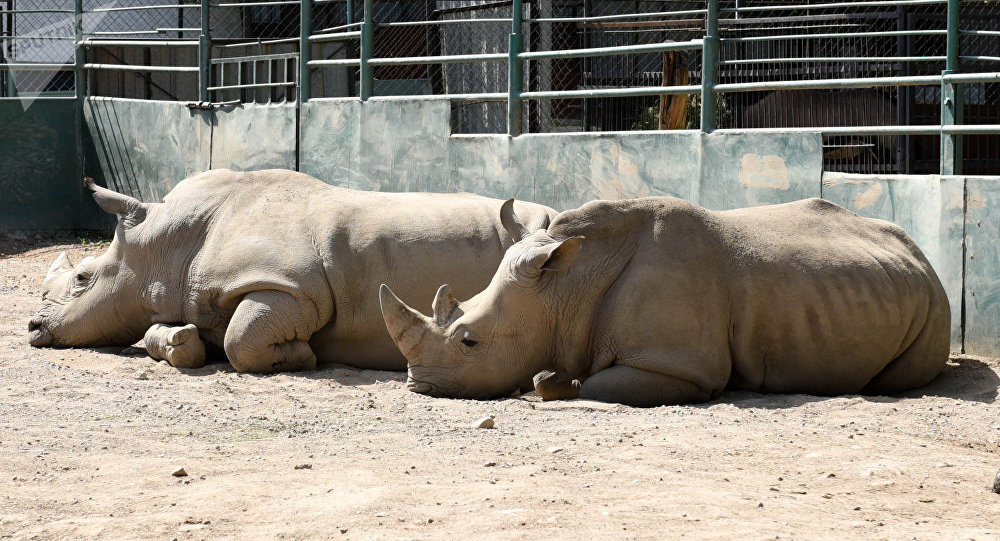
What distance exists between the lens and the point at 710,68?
852 cm

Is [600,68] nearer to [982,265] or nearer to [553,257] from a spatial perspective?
[982,265]

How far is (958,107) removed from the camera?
7.60m

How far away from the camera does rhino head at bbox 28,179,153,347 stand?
7.90 metres

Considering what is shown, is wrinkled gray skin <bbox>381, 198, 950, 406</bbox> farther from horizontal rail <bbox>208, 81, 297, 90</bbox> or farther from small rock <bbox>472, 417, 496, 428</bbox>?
horizontal rail <bbox>208, 81, 297, 90</bbox>

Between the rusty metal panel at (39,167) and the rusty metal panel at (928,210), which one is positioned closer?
the rusty metal panel at (928,210)

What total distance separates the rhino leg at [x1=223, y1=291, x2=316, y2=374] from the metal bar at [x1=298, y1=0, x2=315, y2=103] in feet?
16.0

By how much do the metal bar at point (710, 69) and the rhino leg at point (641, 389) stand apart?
2.76 metres

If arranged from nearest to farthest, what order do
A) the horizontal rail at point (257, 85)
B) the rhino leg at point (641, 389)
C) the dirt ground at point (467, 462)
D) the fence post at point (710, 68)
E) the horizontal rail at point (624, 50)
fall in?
the dirt ground at point (467, 462)
the rhino leg at point (641, 389)
the fence post at point (710, 68)
the horizontal rail at point (624, 50)
the horizontal rail at point (257, 85)

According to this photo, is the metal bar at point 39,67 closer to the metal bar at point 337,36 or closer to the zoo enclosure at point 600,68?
the zoo enclosure at point 600,68

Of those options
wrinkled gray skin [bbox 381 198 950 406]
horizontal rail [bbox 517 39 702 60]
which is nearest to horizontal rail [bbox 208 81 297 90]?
horizontal rail [bbox 517 39 702 60]

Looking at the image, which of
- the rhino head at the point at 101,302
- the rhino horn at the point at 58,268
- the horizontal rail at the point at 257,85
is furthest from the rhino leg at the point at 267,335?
the horizontal rail at the point at 257,85

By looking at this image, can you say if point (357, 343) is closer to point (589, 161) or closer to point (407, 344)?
point (407, 344)

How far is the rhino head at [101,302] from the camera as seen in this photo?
7.90 meters

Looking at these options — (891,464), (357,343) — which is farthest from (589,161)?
(891,464)
